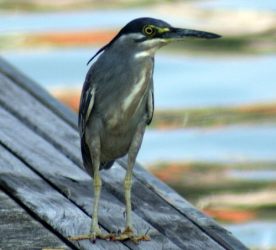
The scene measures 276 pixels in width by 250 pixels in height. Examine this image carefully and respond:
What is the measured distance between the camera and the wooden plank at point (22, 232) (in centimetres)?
472

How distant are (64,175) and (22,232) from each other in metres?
0.78

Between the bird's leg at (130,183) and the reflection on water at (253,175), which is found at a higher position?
the bird's leg at (130,183)

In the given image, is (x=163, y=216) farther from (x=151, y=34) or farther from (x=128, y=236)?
(x=151, y=34)

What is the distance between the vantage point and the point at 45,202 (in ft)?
16.9

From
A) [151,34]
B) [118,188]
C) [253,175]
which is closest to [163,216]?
[118,188]

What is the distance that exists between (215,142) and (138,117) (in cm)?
406

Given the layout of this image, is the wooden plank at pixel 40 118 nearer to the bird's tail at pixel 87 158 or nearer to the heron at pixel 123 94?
the bird's tail at pixel 87 158

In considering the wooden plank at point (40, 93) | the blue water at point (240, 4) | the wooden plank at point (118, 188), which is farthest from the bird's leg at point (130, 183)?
the blue water at point (240, 4)

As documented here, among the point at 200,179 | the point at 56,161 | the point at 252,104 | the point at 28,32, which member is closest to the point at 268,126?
the point at 252,104

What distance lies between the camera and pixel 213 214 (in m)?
8.23

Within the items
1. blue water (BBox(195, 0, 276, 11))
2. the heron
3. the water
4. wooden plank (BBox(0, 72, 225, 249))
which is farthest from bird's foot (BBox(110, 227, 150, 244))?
blue water (BBox(195, 0, 276, 11))

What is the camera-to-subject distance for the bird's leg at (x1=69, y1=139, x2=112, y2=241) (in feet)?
16.4

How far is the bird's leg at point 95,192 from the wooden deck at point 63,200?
0.03 metres

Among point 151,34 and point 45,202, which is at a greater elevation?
point 151,34
